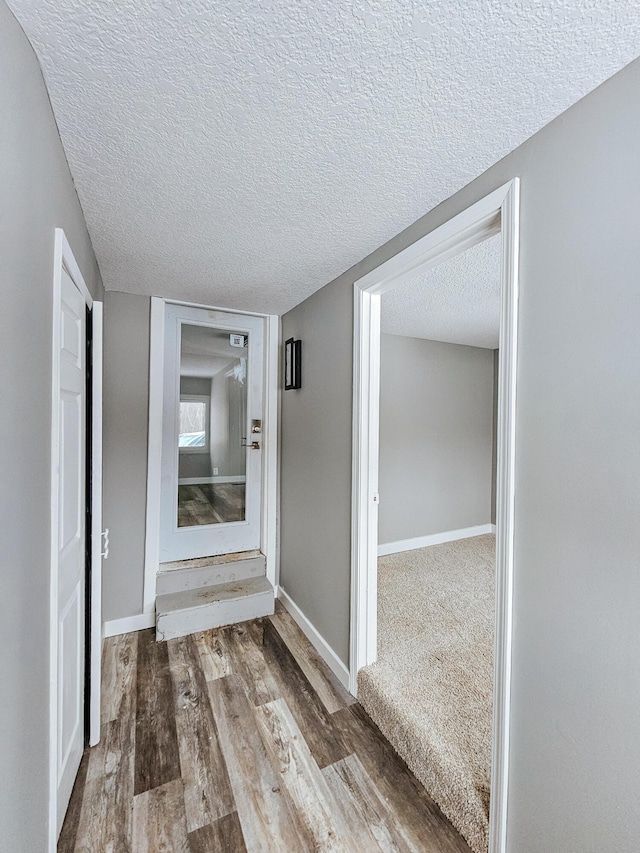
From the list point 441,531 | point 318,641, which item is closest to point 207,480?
point 318,641

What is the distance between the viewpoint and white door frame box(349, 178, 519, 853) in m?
1.13

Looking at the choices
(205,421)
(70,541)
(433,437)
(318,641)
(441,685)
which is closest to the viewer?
(70,541)

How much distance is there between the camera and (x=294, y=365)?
268 cm

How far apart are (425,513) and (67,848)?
11.2 ft

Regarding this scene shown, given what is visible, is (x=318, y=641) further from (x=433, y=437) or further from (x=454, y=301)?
(x=454, y=301)

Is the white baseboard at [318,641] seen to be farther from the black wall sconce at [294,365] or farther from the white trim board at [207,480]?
the black wall sconce at [294,365]

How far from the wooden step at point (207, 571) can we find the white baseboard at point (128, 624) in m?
0.18

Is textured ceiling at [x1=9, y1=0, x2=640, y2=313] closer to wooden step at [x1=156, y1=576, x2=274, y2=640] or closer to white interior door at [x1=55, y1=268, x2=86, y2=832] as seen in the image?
white interior door at [x1=55, y1=268, x2=86, y2=832]

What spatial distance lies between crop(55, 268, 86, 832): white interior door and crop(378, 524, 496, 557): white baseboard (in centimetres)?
267

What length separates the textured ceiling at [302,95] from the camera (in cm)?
77

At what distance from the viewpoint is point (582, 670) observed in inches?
37.2

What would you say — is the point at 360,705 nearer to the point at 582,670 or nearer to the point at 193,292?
the point at 582,670

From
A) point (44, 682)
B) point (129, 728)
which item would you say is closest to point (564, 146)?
point (44, 682)

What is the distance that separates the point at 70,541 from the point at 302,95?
1676 millimetres
